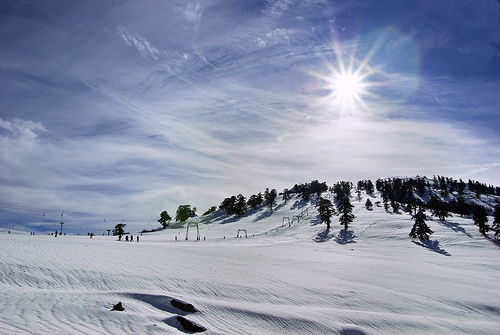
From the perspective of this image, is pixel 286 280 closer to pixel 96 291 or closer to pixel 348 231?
pixel 96 291

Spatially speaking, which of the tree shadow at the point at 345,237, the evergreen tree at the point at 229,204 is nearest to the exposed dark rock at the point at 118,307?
the tree shadow at the point at 345,237

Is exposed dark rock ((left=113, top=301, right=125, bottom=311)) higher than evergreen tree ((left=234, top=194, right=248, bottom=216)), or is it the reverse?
evergreen tree ((left=234, top=194, right=248, bottom=216))

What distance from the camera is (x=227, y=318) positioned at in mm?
8727

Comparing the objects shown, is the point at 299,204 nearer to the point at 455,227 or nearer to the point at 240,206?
the point at 240,206

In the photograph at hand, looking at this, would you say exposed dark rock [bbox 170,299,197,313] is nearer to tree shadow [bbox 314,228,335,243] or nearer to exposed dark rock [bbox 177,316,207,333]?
exposed dark rock [bbox 177,316,207,333]

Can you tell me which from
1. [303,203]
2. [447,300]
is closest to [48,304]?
[447,300]

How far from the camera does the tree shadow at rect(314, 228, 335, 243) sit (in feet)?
167

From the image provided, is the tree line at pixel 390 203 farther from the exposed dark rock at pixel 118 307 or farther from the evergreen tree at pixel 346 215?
the exposed dark rock at pixel 118 307

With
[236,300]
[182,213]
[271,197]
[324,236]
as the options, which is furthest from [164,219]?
[236,300]

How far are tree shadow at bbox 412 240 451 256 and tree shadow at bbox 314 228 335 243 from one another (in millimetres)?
15486

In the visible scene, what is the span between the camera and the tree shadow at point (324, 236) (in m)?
50.9

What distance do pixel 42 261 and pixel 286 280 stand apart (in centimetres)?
1443

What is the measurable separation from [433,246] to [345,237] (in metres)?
14.9

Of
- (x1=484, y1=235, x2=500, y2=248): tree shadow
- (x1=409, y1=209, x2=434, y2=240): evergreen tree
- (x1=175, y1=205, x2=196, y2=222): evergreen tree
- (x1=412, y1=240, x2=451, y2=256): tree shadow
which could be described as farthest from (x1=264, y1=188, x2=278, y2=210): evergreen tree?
(x1=484, y1=235, x2=500, y2=248): tree shadow
